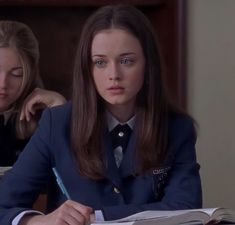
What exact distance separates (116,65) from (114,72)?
20 mm

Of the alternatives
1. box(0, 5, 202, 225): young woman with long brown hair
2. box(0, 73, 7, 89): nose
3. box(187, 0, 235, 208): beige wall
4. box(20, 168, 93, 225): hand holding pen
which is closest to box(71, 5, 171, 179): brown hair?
box(0, 5, 202, 225): young woman with long brown hair

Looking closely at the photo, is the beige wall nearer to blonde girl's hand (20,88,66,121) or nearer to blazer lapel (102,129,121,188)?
blonde girl's hand (20,88,66,121)

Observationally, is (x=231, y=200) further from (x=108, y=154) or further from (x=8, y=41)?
(x=108, y=154)

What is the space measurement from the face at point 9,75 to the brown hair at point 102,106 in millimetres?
454

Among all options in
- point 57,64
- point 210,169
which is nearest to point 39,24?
point 57,64

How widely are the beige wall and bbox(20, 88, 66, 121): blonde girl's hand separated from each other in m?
0.81

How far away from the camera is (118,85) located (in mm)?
1178

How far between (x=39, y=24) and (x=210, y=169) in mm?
901

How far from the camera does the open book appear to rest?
0.92 m

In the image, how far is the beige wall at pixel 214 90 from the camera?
2.39 meters

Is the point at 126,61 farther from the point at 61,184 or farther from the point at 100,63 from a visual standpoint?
the point at 61,184

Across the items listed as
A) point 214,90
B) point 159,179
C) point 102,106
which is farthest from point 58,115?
point 214,90

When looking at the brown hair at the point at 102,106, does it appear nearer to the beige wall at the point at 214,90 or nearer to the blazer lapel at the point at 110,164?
the blazer lapel at the point at 110,164

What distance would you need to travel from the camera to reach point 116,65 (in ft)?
3.85
